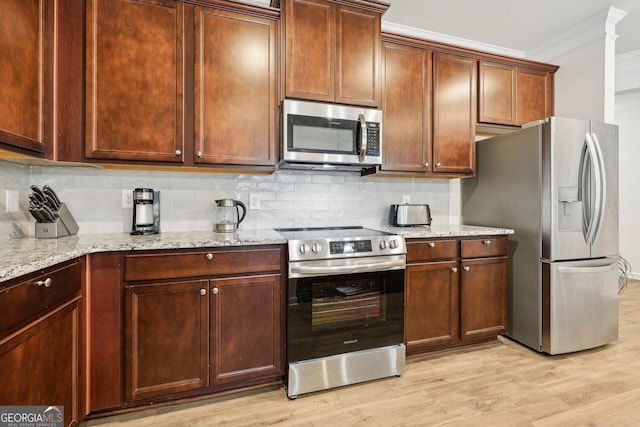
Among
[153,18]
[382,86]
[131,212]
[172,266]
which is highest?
[153,18]

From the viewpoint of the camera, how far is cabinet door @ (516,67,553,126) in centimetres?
298

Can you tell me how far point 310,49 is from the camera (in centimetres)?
222

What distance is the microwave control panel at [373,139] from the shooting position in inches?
90.4

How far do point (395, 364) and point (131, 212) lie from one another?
2128 millimetres

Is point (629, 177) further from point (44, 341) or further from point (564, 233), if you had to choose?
point (44, 341)

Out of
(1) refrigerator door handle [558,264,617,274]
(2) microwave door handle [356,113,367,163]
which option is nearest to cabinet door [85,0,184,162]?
(2) microwave door handle [356,113,367,163]

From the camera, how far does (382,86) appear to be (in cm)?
249

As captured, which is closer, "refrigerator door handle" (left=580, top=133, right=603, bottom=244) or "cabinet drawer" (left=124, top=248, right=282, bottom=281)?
"cabinet drawer" (left=124, top=248, right=282, bottom=281)

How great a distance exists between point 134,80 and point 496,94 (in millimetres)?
2899

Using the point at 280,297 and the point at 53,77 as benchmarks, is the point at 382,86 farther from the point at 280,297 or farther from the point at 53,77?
the point at 53,77

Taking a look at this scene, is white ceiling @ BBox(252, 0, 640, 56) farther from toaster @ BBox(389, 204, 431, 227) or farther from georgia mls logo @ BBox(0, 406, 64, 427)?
georgia mls logo @ BBox(0, 406, 64, 427)

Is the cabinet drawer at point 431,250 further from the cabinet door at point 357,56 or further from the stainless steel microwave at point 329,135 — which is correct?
the cabinet door at point 357,56

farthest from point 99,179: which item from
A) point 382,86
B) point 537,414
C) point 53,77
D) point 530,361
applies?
point 530,361

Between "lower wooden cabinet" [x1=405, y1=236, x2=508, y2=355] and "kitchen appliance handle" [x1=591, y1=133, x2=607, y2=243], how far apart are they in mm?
664
